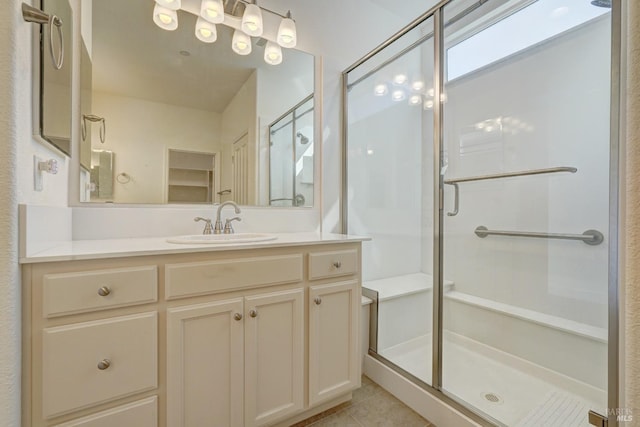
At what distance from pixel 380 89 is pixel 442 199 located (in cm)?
120

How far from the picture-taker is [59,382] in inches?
33.2

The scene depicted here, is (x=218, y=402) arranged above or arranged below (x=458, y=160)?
below

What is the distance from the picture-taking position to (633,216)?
1.50 feet

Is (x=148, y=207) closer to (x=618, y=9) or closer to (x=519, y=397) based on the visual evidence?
(x=618, y=9)

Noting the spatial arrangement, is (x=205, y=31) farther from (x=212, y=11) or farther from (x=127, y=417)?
(x=127, y=417)

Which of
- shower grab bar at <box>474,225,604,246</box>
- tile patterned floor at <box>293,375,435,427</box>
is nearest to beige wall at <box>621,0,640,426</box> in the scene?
tile patterned floor at <box>293,375,435,427</box>

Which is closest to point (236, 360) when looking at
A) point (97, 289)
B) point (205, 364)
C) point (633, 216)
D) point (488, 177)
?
point (205, 364)

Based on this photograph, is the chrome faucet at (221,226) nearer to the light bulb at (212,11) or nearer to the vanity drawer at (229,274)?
the vanity drawer at (229,274)

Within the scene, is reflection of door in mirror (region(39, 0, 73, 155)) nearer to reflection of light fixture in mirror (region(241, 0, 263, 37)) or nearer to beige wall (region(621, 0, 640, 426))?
reflection of light fixture in mirror (region(241, 0, 263, 37))

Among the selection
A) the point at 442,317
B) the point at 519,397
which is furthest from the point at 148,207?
the point at 519,397

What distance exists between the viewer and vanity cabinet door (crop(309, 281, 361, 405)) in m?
1.33

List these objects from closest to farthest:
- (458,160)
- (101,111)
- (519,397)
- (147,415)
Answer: (147,415) → (101,111) → (519,397) → (458,160)

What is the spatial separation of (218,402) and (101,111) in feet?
4.69

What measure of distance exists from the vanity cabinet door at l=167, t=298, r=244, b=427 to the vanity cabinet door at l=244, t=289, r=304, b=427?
0.05 m
